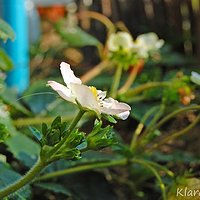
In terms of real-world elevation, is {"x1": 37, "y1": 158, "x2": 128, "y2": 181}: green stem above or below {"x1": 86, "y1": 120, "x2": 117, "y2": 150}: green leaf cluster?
below

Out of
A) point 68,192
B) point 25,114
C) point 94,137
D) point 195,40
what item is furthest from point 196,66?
point 94,137

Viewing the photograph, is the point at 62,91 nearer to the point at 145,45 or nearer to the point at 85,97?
the point at 85,97

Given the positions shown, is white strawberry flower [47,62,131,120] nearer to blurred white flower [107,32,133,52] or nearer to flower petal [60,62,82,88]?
flower petal [60,62,82,88]

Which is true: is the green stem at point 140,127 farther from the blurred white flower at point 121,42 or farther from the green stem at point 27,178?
the green stem at point 27,178

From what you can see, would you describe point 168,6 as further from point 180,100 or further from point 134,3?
point 180,100

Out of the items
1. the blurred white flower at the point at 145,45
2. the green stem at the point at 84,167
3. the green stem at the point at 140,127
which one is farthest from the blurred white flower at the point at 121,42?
the green stem at the point at 84,167

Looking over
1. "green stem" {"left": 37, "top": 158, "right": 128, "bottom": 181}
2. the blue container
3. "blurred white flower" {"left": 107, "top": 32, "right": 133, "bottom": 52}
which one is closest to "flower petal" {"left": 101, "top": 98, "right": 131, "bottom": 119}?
"green stem" {"left": 37, "top": 158, "right": 128, "bottom": 181}

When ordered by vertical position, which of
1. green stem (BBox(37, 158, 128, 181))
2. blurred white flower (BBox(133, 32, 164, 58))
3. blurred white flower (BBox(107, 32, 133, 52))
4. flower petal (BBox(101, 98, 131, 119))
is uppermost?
flower petal (BBox(101, 98, 131, 119))
